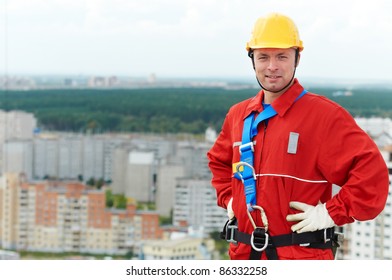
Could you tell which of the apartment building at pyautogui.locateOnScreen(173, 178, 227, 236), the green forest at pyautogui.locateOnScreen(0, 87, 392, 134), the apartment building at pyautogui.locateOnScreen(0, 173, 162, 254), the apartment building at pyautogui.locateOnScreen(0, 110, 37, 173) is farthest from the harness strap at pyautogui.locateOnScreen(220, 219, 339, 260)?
the apartment building at pyautogui.locateOnScreen(0, 110, 37, 173)

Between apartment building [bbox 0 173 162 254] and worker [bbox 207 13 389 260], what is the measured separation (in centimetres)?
2657

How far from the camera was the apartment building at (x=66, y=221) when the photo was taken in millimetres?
28797

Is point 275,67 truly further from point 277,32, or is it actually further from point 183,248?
point 183,248

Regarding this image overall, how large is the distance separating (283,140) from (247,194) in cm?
9

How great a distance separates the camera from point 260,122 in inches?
48.1

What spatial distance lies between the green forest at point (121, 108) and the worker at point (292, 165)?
1261 inches

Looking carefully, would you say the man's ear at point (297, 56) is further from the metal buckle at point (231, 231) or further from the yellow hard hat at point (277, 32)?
the metal buckle at point (231, 231)

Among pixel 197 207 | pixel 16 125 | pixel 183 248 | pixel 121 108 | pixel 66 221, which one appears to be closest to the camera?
pixel 183 248

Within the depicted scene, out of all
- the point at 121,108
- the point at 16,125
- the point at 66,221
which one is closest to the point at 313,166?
the point at 66,221

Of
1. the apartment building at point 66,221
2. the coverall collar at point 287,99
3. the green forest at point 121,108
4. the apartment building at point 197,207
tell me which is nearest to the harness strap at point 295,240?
the coverall collar at point 287,99

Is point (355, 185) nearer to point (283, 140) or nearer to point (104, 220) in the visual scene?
point (283, 140)

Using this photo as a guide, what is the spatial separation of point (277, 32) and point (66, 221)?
29.1m

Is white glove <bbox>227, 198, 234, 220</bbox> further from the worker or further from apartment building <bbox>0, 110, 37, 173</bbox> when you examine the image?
apartment building <bbox>0, 110, 37, 173</bbox>

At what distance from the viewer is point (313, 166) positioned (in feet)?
3.87
